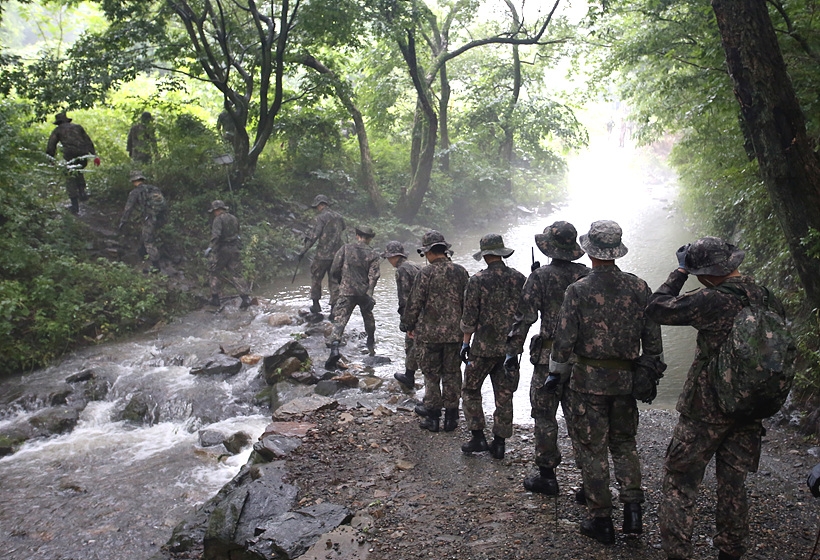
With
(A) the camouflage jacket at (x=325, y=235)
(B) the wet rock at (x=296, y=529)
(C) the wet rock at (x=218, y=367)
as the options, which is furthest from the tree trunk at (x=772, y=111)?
(C) the wet rock at (x=218, y=367)

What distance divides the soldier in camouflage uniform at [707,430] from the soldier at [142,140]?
13.5 meters

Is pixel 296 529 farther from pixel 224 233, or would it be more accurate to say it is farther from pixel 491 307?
pixel 224 233

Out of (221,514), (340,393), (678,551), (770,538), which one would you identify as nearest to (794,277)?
(770,538)

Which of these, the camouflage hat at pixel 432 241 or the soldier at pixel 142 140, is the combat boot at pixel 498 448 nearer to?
the camouflage hat at pixel 432 241

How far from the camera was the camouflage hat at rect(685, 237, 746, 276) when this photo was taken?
3.34 meters

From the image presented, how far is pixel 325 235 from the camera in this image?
10.8m

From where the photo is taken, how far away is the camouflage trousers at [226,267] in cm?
1156

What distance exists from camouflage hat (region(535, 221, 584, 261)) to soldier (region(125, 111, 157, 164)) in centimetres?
1208

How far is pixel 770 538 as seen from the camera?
379cm

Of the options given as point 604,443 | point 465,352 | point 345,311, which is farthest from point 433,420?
point 345,311

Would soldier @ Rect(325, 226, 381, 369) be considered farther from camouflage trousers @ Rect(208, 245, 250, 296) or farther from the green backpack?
the green backpack

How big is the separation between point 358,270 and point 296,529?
521 cm

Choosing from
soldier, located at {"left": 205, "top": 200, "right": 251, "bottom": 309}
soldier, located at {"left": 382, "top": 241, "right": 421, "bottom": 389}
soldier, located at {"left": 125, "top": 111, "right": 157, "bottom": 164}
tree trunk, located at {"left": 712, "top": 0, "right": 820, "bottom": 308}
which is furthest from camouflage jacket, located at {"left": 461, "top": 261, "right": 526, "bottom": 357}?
soldier, located at {"left": 125, "top": 111, "right": 157, "bottom": 164}

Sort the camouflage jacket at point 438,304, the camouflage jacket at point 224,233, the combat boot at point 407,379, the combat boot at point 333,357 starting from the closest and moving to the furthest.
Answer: the camouflage jacket at point 438,304 → the combat boot at point 407,379 → the combat boot at point 333,357 → the camouflage jacket at point 224,233
